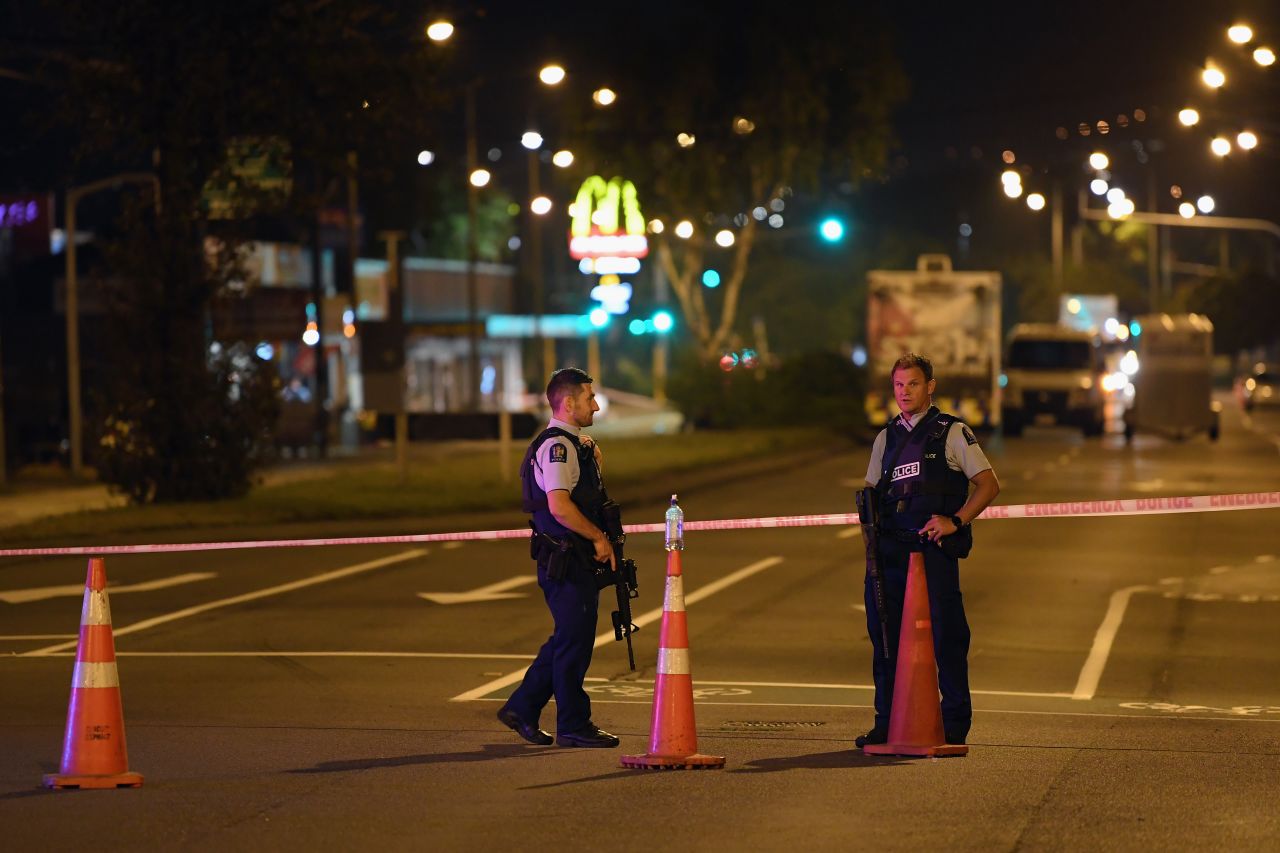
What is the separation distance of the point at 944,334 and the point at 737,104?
22.3 feet

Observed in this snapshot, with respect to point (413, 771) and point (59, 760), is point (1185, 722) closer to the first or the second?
point (413, 771)

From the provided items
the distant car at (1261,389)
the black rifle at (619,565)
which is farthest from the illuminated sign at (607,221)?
the black rifle at (619,565)

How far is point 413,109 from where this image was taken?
88.5ft

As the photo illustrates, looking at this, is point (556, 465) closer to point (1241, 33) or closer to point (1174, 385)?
point (1241, 33)

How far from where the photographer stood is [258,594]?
1775 cm

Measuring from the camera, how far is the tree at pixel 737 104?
46.4m

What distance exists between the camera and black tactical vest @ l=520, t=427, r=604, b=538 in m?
9.54

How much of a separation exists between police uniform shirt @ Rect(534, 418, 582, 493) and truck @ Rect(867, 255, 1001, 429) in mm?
36509

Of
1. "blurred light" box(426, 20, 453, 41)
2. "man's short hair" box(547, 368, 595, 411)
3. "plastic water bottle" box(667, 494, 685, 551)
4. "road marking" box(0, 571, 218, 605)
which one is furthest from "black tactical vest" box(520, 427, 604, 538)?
"blurred light" box(426, 20, 453, 41)

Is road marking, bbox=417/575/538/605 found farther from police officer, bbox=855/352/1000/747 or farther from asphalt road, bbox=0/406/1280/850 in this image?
police officer, bbox=855/352/1000/747

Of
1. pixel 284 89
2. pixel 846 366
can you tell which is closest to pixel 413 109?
pixel 284 89

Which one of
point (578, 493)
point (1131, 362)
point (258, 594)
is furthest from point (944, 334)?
point (578, 493)

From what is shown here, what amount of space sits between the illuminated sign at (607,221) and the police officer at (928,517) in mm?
38284

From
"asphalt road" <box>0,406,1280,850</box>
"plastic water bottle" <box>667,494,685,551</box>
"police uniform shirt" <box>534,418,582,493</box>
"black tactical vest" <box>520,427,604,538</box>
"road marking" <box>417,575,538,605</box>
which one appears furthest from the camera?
"road marking" <box>417,575,538,605</box>
